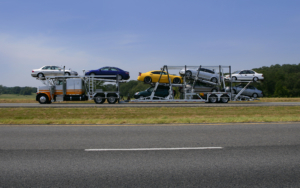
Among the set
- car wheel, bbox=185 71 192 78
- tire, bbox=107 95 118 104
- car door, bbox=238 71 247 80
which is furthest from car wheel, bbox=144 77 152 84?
car door, bbox=238 71 247 80

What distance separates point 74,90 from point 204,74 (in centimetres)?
1292

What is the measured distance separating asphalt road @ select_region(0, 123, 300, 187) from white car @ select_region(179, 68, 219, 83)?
16.6 m

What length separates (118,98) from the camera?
23.2m

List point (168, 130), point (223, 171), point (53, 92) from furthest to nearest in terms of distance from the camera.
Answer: point (53, 92), point (168, 130), point (223, 171)

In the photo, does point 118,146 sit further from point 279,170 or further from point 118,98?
point 118,98

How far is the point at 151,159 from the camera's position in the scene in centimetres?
472

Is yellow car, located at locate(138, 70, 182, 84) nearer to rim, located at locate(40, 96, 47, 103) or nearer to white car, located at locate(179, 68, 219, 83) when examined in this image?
white car, located at locate(179, 68, 219, 83)

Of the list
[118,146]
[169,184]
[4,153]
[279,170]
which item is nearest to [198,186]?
[169,184]

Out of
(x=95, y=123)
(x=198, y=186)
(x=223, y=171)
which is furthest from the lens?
(x=95, y=123)

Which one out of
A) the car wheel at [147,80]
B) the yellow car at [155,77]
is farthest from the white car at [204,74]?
the car wheel at [147,80]

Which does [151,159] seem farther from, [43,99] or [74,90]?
[43,99]

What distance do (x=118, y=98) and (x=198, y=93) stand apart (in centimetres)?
804

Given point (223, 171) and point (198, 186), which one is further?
point (223, 171)

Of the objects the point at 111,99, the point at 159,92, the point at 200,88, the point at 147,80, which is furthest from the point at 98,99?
the point at 200,88
